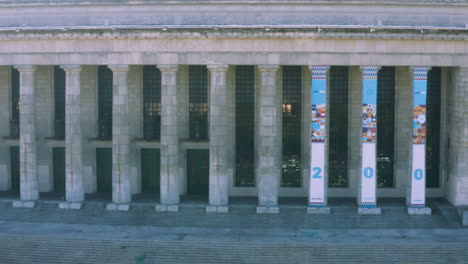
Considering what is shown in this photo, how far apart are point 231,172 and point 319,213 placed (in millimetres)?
8317

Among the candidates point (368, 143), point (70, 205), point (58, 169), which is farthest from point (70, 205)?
point (368, 143)

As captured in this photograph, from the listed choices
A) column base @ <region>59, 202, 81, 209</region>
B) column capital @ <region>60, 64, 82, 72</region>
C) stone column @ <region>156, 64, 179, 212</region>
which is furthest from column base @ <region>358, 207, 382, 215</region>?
column capital @ <region>60, 64, 82, 72</region>

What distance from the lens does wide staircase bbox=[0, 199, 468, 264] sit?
3538 centimetres

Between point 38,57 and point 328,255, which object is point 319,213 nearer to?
point 328,255

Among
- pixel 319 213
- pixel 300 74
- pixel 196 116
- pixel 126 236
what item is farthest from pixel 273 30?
pixel 126 236

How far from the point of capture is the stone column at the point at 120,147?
41.4 meters

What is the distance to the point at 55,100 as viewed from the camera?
1831 inches

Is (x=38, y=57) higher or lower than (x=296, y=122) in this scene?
higher

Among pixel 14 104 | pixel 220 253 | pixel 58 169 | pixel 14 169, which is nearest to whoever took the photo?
pixel 220 253

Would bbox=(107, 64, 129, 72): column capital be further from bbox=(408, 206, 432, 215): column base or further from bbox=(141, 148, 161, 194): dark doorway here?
bbox=(408, 206, 432, 215): column base

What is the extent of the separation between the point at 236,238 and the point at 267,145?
7.52 metres

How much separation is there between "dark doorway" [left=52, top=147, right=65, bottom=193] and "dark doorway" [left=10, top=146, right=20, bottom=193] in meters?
3.45

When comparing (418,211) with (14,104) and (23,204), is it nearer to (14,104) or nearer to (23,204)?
(23,204)

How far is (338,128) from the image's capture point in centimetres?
4425
